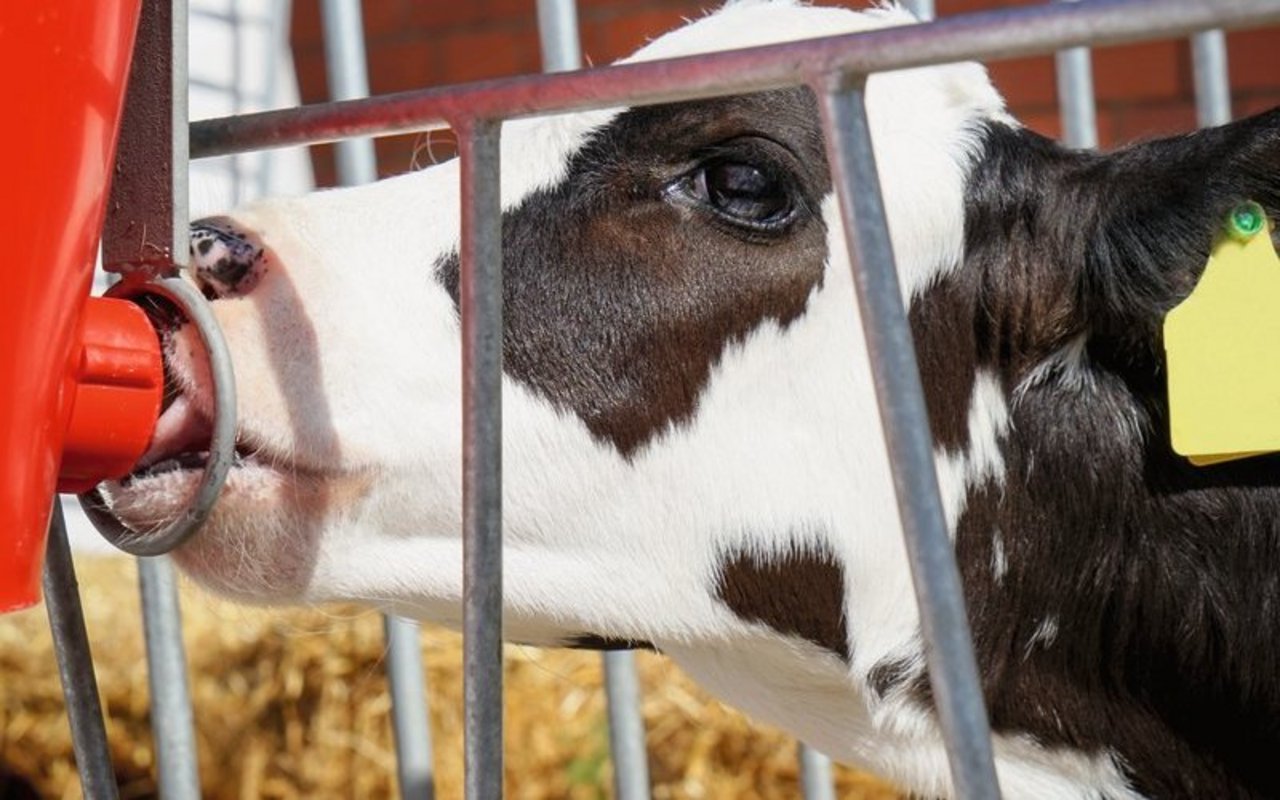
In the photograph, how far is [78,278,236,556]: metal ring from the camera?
901mm

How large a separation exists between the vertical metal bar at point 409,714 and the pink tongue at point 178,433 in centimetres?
79

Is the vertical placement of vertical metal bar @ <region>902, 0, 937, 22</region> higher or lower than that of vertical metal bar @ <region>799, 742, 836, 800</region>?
higher

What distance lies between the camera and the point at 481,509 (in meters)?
0.83

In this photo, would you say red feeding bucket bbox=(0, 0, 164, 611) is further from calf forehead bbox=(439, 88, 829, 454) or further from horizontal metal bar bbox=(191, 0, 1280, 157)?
calf forehead bbox=(439, 88, 829, 454)

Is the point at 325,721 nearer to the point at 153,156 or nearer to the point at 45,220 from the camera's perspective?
the point at 153,156

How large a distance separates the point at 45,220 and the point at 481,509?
0.78 ft

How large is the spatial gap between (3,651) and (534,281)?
110 cm

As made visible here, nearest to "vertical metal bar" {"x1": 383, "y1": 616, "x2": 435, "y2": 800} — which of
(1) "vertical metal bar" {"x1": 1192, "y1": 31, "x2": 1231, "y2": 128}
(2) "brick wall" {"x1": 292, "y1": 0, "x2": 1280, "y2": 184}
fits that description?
(1) "vertical metal bar" {"x1": 1192, "y1": 31, "x2": 1231, "y2": 128}

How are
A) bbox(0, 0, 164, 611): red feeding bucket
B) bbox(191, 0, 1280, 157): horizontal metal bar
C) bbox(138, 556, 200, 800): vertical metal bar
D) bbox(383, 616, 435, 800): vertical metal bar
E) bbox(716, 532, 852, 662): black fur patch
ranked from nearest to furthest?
bbox(191, 0, 1280, 157): horizontal metal bar → bbox(0, 0, 164, 611): red feeding bucket → bbox(716, 532, 852, 662): black fur patch → bbox(138, 556, 200, 800): vertical metal bar → bbox(383, 616, 435, 800): vertical metal bar

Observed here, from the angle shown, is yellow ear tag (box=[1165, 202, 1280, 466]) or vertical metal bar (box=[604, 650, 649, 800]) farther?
vertical metal bar (box=[604, 650, 649, 800])

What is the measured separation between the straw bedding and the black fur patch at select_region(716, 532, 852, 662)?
0.75 metres

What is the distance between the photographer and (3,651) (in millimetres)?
2002

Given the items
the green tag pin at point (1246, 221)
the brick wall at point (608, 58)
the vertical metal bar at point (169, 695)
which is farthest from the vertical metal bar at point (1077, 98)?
the vertical metal bar at point (169, 695)

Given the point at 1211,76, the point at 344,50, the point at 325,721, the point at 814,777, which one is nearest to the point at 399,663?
the point at 325,721
